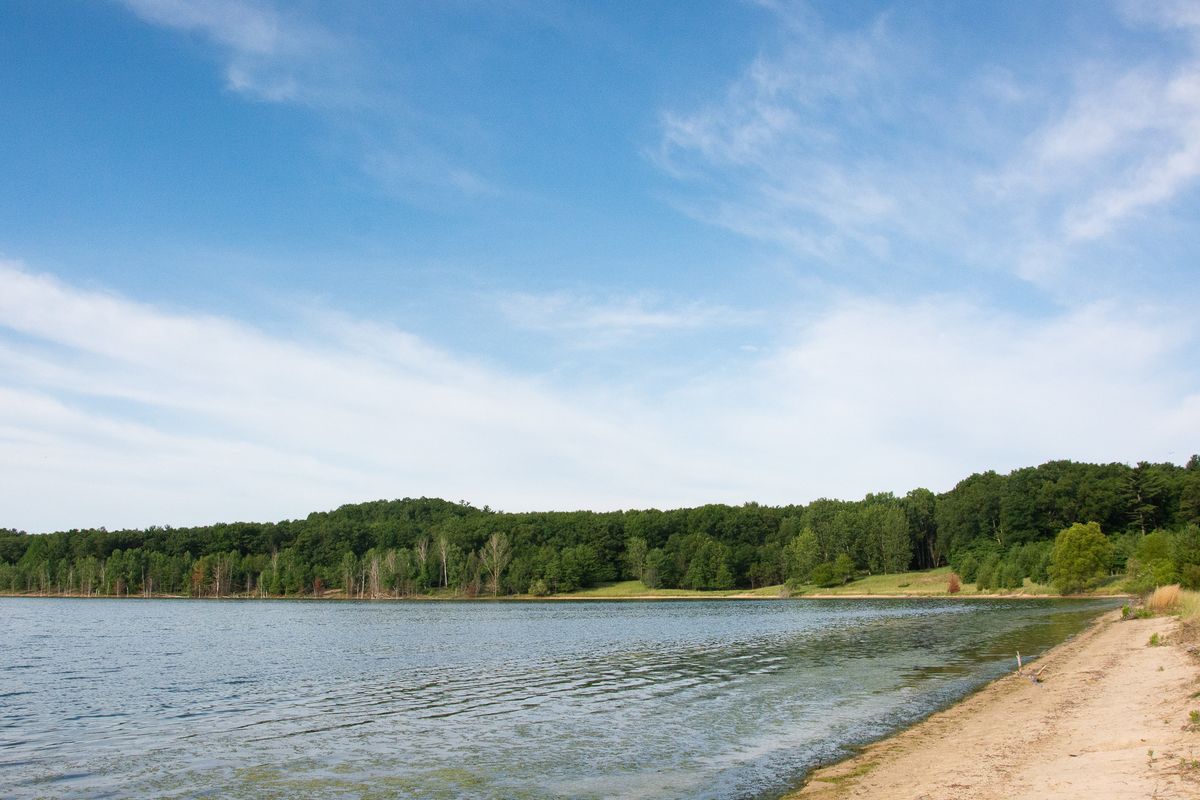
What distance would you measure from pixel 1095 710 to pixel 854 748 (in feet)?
23.7

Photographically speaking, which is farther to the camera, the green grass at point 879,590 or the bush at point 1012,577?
the bush at point 1012,577

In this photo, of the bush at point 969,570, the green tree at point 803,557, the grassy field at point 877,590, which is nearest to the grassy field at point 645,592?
the grassy field at point 877,590

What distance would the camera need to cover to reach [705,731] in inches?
969

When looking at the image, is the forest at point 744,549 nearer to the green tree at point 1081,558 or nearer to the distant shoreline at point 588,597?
the distant shoreline at point 588,597

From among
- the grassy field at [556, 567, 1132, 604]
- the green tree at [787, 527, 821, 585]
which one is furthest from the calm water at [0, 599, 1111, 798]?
the green tree at [787, 527, 821, 585]

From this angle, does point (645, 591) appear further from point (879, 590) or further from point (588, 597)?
point (879, 590)

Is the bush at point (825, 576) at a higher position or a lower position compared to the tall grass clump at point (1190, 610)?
lower

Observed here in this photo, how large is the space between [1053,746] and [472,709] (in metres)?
19.8

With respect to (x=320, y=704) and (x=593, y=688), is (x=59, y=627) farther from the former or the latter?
A: (x=593, y=688)

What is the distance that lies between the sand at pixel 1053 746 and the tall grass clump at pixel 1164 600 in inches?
1268

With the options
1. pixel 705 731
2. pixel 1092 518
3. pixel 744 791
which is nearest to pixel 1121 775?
pixel 744 791

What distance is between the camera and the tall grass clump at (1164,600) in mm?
57031

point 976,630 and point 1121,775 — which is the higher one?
point 1121,775

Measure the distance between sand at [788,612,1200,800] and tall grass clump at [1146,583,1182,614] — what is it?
32207 millimetres
